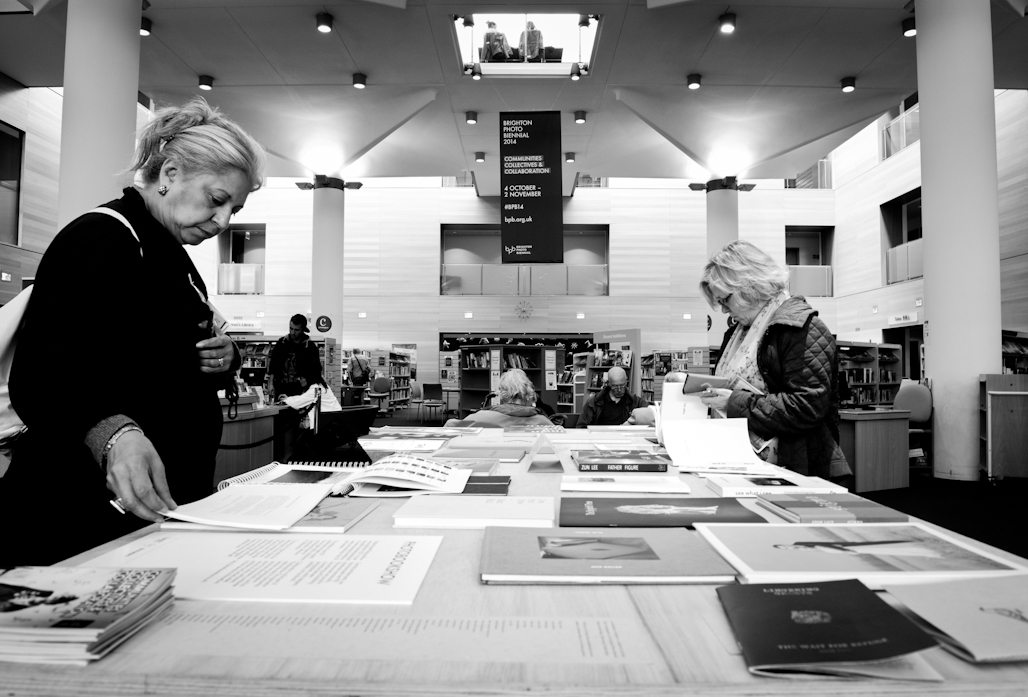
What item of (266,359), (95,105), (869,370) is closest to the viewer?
(95,105)

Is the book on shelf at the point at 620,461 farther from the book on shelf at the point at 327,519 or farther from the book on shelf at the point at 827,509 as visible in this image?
the book on shelf at the point at 327,519

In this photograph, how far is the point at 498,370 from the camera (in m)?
10.2

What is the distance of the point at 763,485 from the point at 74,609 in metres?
1.30

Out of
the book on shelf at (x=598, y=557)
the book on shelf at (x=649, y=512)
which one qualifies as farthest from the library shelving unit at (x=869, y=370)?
the book on shelf at (x=598, y=557)

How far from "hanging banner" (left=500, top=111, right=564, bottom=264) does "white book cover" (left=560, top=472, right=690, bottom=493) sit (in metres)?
5.33

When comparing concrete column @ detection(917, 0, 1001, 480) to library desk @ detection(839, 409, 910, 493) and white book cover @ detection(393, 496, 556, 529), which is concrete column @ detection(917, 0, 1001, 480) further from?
white book cover @ detection(393, 496, 556, 529)

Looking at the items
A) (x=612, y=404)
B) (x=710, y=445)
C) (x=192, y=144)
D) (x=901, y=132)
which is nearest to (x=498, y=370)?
(x=612, y=404)

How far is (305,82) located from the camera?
27.0 ft

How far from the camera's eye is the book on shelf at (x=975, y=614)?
547mm

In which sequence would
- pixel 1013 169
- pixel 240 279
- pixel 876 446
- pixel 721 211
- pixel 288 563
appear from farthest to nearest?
pixel 240 279, pixel 721 211, pixel 1013 169, pixel 876 446, pixel 288 563

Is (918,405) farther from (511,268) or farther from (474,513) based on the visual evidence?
(511,268)

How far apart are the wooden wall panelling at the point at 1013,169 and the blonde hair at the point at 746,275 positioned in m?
10.1

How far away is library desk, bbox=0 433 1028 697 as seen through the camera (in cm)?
51

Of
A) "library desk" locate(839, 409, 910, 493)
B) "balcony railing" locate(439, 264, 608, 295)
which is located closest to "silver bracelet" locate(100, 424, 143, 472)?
"library desk" locate(839, 409, 910, 493)
